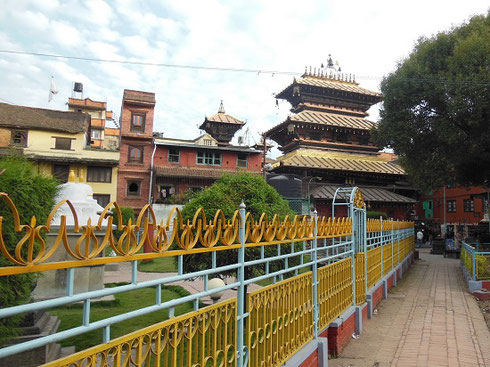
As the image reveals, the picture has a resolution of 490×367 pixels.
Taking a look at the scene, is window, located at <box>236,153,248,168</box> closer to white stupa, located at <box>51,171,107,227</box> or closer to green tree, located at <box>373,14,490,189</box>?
green tree, located at <box>373,14,490,189</box>

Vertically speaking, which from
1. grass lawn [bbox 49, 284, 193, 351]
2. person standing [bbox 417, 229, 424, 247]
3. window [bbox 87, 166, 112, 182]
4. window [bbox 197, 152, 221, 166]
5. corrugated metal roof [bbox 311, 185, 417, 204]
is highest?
window [bbox 197, 152, 221, 166]

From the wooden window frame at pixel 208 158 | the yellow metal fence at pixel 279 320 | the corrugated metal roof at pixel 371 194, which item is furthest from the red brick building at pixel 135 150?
the yellow metal fence at pixel 279 320

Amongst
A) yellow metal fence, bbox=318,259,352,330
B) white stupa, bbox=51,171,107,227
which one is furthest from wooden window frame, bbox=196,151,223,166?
yellow metal fence, bbox=318,259,352,330

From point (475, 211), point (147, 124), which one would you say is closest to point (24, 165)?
point (147, 124)

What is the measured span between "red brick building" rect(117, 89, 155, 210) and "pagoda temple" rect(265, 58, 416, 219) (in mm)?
10499

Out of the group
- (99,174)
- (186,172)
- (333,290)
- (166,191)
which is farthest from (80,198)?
(166,191)

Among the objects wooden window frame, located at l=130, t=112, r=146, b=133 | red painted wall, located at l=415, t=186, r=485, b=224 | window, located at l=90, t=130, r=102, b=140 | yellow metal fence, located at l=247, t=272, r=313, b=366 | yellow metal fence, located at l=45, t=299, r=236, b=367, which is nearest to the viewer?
yellow metal fence, located at l=45, t=299, r=236, b=367

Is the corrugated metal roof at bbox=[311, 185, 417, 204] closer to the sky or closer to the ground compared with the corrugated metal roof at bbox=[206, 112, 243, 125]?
closer to the ground

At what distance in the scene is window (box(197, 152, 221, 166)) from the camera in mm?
31712

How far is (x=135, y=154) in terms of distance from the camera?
30.5 meters

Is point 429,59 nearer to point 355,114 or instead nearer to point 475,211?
point 355,114

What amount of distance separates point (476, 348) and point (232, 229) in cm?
573

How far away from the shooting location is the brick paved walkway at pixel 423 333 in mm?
5844

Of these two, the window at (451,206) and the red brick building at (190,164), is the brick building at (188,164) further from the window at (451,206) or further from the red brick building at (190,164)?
the window at (451,206)
